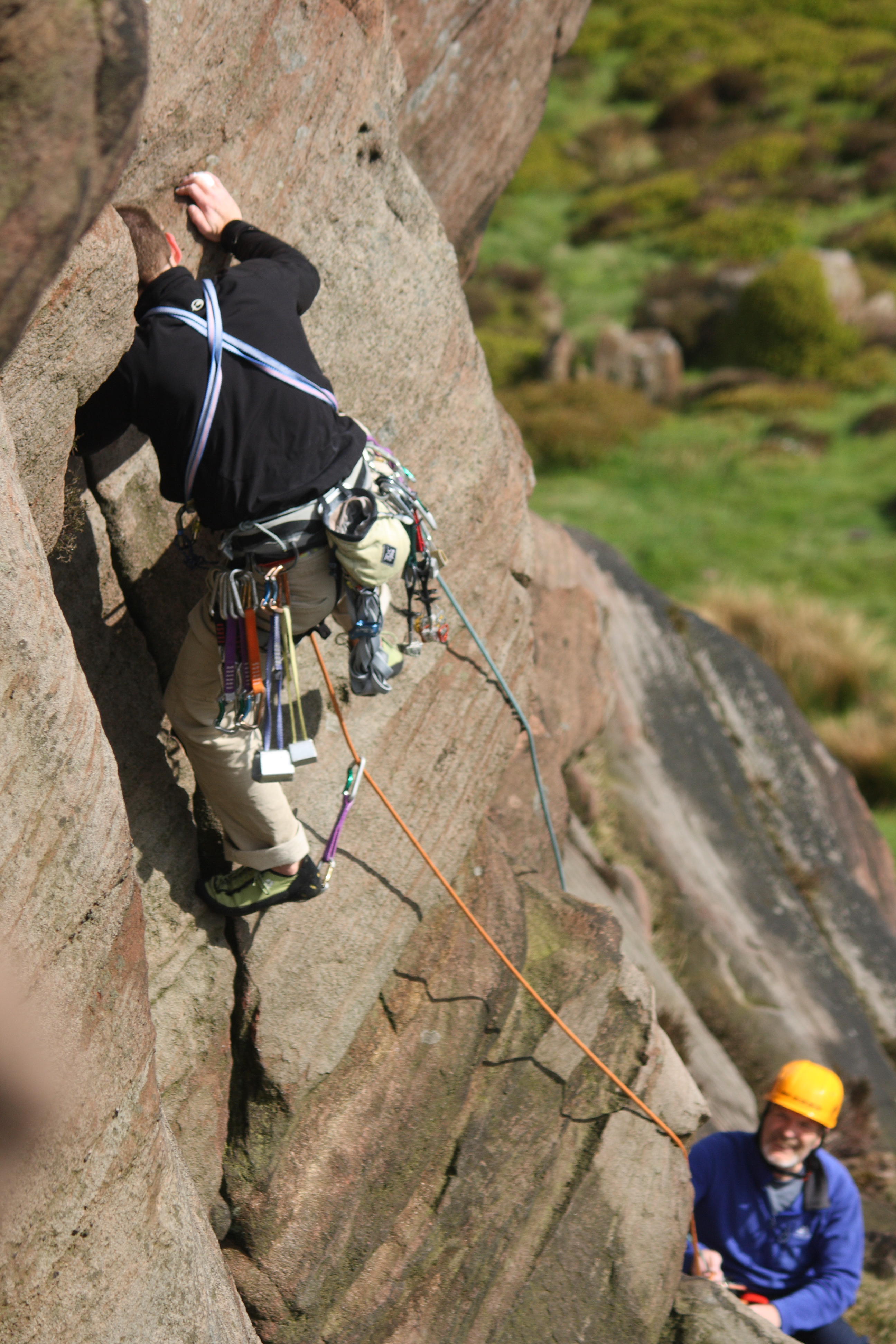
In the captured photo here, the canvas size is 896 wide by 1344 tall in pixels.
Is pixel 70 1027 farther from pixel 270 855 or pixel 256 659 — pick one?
pixel 256 659

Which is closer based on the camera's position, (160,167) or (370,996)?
(160,167)

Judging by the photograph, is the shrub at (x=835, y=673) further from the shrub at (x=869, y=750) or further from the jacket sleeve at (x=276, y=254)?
the jacket sleeve at (x=276, y=254)

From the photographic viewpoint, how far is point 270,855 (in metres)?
4.38

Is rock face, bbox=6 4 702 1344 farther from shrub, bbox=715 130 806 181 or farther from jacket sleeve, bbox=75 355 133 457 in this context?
shrub, bbox=715 130 806 181

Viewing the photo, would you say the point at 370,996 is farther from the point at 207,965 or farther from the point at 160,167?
the point at 160,167

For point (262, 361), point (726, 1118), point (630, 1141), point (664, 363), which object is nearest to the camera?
point (262, 361)

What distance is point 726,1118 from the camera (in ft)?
23.8

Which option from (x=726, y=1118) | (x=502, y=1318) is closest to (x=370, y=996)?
(x=502, y=1318)

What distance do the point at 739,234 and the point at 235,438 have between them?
29166 mm

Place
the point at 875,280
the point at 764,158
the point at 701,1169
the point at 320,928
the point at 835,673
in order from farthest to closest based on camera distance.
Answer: the point at 764,158 < the point at 875,280 < the point at 835,673 < the point at 701,1169 < the point at 320,928

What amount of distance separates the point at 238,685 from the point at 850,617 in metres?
13.8

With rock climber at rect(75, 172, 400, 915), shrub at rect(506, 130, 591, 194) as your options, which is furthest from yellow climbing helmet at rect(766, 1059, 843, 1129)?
shrub at rect(506, 130, 591, 194)

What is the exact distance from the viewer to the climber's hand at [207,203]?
4.39 meters

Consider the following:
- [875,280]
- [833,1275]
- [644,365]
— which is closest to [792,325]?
[875,280]
